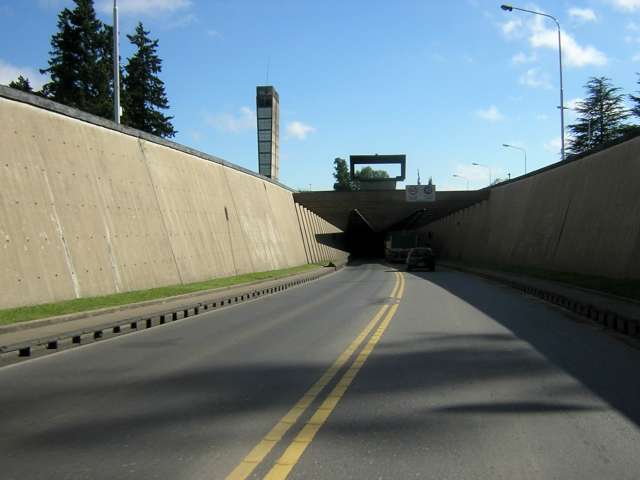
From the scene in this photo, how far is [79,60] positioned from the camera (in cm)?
6225

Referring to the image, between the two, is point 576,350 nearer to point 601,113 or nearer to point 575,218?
point 575,218

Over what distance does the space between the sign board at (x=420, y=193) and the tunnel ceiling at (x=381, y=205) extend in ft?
2.25

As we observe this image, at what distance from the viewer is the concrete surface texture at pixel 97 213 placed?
15742 mm

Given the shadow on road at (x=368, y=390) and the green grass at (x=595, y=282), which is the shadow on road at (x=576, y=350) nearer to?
the shadow on road at (x=368, y=390)

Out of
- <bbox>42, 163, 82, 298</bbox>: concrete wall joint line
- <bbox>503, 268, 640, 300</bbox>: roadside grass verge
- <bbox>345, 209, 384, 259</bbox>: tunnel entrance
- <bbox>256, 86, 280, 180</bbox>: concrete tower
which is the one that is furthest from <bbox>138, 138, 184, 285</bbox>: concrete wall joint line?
<bbox>345, 209, 384, 259</bbox>: tunnel entrance

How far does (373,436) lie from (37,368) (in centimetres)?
602

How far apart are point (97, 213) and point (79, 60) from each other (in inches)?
1918

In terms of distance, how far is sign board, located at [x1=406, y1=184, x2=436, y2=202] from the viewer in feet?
195

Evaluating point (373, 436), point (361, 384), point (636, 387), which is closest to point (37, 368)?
point (361, 384)

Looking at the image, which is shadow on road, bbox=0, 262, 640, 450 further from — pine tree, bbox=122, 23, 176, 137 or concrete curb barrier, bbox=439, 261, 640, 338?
pine tree, bbox=122, 23, 176, 137

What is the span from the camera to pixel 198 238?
92.3 feet

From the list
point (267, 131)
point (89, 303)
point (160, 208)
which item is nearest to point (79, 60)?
point (267, 131)

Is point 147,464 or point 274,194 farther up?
point 274,194

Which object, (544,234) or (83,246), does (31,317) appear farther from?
(544,234)
